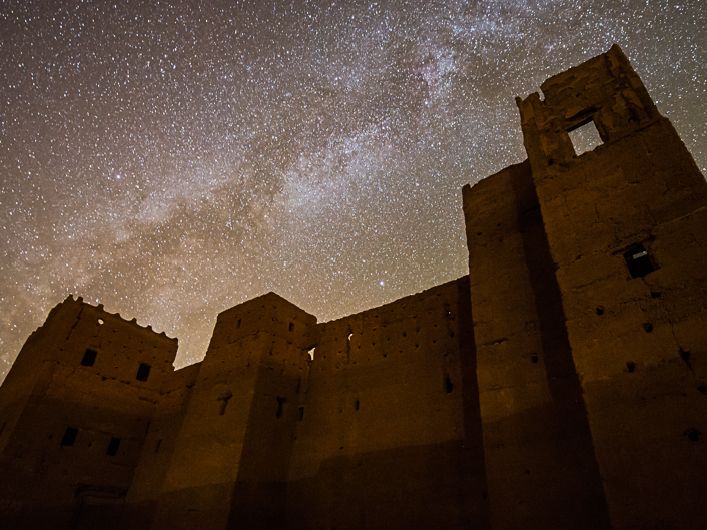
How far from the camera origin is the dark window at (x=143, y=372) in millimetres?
17000

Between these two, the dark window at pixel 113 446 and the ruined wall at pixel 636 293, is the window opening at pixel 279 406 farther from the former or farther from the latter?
the ruined wall at pixel 636 293

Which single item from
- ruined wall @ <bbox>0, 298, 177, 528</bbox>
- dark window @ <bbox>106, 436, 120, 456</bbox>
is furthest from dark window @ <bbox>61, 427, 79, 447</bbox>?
dark window @ <bbox>106, 436, 120, 456</bbox>

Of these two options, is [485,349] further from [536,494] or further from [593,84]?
[593,84]

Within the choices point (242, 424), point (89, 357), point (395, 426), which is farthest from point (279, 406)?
point (89, 357)

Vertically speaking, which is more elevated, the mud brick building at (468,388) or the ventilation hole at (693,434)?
the mud brick building at (468,388)

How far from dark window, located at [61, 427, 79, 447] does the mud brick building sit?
6 cm

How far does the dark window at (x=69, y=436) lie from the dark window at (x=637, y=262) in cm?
1689

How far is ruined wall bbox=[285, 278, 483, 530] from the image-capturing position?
31.3 feet

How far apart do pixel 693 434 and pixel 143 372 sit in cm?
1767

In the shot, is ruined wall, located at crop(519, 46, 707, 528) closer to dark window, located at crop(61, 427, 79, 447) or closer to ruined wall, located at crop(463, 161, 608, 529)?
ruined wall, located at crop(463, 161, 608, 529)

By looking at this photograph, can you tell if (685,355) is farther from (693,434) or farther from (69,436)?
(69,436)

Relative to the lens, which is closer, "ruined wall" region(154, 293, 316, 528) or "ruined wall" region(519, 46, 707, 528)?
"ruined wall" region(519, 46, 707, 528)

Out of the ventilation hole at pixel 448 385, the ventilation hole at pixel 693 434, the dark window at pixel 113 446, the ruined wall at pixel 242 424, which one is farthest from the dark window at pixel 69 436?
the ventilation hole at pixel 693 434

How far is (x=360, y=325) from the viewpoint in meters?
13.6
